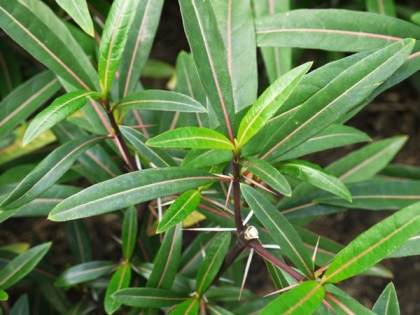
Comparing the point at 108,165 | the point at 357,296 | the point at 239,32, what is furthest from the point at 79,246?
the point at 357,296

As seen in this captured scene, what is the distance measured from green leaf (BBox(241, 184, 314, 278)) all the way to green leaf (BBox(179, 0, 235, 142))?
9cm

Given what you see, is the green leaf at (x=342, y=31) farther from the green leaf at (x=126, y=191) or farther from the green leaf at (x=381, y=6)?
the green leaf at (x=381, y=6)

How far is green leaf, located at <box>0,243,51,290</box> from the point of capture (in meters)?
0.88

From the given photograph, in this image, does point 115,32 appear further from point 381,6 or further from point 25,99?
point 381,6

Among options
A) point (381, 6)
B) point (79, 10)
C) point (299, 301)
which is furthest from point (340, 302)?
point (381, 6)

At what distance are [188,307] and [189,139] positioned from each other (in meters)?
0.31

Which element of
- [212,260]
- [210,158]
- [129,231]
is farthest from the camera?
[129,231]

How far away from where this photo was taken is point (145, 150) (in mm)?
739

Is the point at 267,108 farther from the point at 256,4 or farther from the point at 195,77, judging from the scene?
the point at 256,4

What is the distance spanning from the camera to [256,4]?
104 centimetres

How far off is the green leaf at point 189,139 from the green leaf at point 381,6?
803 millimetres

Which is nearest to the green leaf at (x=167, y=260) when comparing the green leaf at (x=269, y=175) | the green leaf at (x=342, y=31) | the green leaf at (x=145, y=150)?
the green leaf at (x=145, y=150)

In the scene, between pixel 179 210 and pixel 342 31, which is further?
pixel 342 31

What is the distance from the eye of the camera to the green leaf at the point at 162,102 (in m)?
0.71
